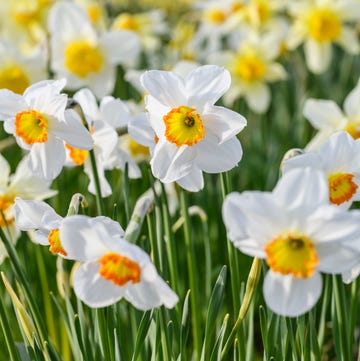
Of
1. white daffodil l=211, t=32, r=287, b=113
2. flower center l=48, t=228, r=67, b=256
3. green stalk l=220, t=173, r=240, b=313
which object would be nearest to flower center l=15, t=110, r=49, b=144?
flower center l=48, t=228, r=67, b=256

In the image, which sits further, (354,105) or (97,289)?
(354,105)

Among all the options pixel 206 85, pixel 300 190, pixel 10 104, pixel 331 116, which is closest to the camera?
pixel 300 190

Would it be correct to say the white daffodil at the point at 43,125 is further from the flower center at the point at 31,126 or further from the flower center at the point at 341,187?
the flower center at the point at 341,187

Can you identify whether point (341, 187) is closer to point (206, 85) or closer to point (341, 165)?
point (341, 165)

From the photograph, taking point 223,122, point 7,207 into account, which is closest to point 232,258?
point 223,122

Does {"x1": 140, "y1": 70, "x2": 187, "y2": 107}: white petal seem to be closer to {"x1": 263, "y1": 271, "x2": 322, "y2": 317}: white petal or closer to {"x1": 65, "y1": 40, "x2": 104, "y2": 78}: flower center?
{"x1": 263, "y1": 271, "x2": 322, "y2": 317}: white petal

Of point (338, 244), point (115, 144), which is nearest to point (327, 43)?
point (115, 144)

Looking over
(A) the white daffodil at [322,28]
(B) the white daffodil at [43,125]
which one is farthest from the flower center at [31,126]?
(A) the white daffodil at [322,28]

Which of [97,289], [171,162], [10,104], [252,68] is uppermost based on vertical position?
[10,104]
